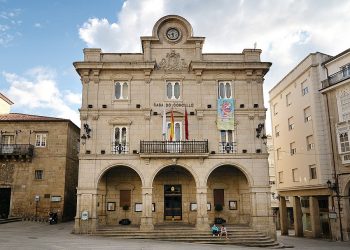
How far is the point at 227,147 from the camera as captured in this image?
26031mm

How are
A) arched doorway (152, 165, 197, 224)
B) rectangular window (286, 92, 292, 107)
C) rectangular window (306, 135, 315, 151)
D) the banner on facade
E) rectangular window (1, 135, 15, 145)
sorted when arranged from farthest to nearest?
1. rectangular window (286, 92, 292, 107)
2. rectangular window (1, 135, 15, 145)
3. rectangular window (306, 135, 315, 151)
4. arched doorway (152, 165, 197, 224)
5. the banner on facade

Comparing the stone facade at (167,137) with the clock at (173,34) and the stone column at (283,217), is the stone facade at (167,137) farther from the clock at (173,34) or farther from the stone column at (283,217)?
the stone column at (283,217)

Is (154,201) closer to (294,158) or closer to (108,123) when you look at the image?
(108,123)

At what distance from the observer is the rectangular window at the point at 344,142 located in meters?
27.3

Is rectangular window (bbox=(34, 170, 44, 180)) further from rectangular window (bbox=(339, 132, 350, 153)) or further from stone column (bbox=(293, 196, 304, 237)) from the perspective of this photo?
rectangular window (bbox=(339, 132, 350, 153))

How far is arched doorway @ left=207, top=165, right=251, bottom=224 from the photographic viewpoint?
26.7 metres

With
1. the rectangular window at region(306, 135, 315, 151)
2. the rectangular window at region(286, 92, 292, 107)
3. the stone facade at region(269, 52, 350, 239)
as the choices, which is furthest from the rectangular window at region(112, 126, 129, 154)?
the rectangular window at region(286, 92, 292, 107)

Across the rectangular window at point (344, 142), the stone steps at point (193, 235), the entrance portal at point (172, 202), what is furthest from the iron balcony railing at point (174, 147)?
the rectangular window at point (344, 142)

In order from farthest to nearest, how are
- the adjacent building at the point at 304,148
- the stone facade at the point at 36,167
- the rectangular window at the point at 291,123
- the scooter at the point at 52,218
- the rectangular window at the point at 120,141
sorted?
the rectangular window at the point at 291,123 < the stone facade at the point at 36,167 < the adjacent building at the point at 304,148 < the scooter at the point at 52,218 < the rectangular window at the point at 120,141

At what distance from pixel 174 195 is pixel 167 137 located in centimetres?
469

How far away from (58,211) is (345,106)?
25393 millimetres

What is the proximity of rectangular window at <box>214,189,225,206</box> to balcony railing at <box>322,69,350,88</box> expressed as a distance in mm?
12563

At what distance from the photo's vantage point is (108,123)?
26219 mm

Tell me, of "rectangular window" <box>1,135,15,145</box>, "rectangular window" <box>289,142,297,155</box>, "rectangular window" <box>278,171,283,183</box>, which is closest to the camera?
"rectangular window" <box>1,135,15,145</box>
